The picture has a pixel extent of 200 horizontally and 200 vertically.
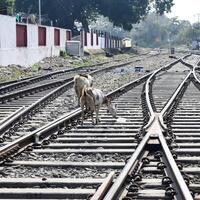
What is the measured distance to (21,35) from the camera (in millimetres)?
37344

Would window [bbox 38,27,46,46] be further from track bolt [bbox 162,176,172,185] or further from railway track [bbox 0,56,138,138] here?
track bolt [bbox 162,176,172,185]

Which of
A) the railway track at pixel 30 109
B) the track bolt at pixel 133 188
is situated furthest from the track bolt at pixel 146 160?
the railway track at pixel 30 109

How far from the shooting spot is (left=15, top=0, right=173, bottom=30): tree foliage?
7400 cm

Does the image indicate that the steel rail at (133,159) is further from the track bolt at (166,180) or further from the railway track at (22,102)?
the railway track at (22,102)

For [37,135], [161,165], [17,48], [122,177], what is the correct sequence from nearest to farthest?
1. [122,177]
2. [161,165]
3. [37,135]
4. [17,48]

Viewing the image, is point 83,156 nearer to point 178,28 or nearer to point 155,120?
point 155,120

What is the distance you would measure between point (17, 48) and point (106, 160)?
28511 millimetres

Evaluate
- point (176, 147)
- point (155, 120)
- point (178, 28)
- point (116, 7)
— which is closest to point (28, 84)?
point (155, 120)

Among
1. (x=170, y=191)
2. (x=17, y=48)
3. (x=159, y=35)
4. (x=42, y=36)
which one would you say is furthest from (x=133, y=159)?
(x=159, y=35)

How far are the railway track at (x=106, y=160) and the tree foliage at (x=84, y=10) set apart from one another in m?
63.8

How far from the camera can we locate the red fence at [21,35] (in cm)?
3649

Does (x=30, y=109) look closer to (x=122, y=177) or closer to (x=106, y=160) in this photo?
(x=106, y=160)

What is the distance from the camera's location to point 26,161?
719 centimetres

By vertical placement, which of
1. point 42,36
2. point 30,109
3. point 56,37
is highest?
point 42,36
